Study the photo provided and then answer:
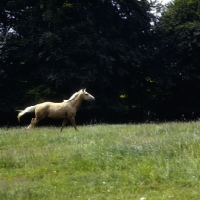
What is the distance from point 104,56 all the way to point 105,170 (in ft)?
78.4

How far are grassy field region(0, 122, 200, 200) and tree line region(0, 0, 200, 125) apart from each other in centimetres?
1971

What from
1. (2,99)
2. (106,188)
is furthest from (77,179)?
(2,99)

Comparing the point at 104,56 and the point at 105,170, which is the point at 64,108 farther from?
the point at 104,56

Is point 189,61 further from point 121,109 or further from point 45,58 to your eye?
point 45,58

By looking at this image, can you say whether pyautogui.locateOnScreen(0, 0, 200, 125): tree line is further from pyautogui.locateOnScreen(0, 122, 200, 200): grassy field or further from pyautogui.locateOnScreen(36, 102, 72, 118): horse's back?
pyautogui.locateOnScreen(0, 122, 200, 200): grassy field

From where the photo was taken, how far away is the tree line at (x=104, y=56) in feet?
105

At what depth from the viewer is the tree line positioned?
32031 millimetres

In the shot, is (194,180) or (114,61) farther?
(114,61)

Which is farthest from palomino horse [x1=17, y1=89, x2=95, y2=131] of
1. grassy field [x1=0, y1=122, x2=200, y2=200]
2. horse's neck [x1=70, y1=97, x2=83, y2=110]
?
grassy field [x1=0, y1=122, x2=200, y2=200]

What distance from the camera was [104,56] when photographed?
108 feet

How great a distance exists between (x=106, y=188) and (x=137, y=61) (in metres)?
27.6

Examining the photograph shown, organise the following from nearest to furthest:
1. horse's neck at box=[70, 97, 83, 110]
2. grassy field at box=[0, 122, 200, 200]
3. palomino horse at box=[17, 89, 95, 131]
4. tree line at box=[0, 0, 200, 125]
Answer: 1. grassy field at box=[0, 122, 200, 200]
2. palomino horse at box=[17, 89, 95, 131]
3. horse's neck at box=[70, 97, 83, 110]
4. tree line at box=[0, 0, 200, 125]

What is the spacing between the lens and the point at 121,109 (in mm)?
34188

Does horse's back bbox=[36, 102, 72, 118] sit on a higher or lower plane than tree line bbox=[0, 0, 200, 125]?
lower
